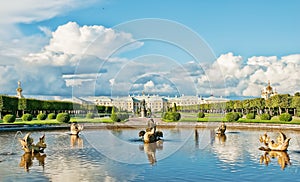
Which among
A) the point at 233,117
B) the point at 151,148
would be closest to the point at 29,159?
the point at 151,148

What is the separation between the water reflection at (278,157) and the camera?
17422mm

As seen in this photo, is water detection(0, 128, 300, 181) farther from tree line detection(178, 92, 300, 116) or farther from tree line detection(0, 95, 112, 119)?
tree line detection(178, 92, 300, 116)

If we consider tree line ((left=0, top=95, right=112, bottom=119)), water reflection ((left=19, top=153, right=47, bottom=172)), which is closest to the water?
water reflection ((left=19, top=153, right=47, bottom=172))

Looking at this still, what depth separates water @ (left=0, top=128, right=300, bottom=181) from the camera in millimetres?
14531

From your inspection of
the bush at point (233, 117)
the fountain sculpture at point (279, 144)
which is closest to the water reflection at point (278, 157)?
the fountain sculpture at point (279, 144)

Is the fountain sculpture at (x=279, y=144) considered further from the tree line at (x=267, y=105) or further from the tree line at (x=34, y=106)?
the tree line at (x=34, y=106)

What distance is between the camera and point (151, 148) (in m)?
22.1

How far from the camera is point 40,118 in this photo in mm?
49125

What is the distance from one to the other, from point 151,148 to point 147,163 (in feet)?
16.3

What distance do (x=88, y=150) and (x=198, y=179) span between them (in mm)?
8871

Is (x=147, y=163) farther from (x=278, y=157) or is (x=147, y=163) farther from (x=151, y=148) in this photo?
(x=278, y=157)

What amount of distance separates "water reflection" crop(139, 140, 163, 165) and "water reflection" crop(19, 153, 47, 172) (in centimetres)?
488

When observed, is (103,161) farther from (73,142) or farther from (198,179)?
(73,142)

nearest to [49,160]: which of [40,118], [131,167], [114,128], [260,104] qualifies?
[131,167]
